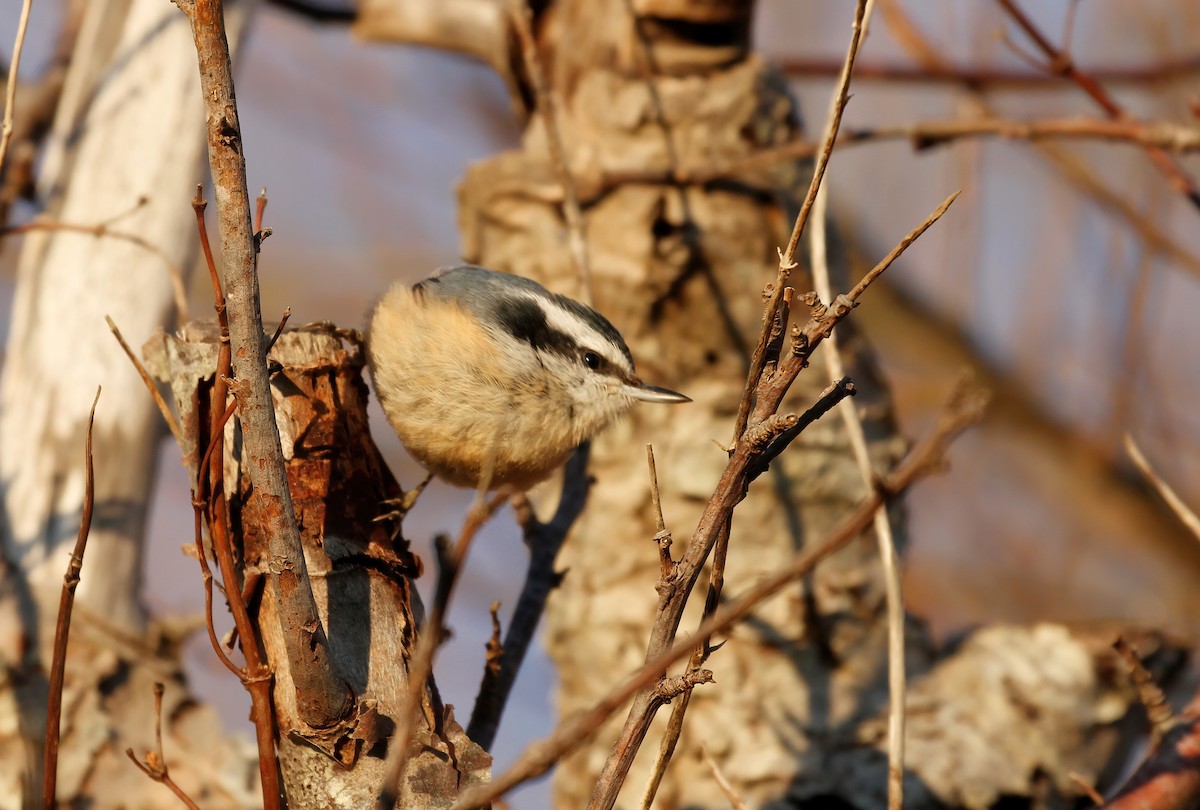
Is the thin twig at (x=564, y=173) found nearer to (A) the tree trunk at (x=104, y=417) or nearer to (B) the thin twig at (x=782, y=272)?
(A) the tree trunk at (x=104, y=417)

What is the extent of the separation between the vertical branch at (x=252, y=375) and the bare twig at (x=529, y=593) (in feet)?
1.91

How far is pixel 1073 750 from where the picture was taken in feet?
8.79

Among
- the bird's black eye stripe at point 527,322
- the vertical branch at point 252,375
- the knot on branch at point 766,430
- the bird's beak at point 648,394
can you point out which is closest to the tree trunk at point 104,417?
the bird's black eye stripe at point 527,322

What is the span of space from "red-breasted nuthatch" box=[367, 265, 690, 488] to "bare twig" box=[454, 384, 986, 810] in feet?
3.02

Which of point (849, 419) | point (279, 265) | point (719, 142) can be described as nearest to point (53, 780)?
point (849, 419)

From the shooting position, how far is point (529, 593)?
2.18 m

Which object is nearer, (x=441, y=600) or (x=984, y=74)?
Result: (x=441, y=600)

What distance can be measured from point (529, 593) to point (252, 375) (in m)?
1.03

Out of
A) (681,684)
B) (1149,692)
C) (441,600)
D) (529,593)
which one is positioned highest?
(529,593)

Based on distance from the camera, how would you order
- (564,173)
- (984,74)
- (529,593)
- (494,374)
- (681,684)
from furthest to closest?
(984,74) → (564,173) → (529,593) → (494,374) → (681,684)

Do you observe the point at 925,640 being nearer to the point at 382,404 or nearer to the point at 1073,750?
the point at 1073,750

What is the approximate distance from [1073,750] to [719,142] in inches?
68.2

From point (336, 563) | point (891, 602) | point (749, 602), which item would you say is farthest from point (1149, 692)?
point (336, 563)

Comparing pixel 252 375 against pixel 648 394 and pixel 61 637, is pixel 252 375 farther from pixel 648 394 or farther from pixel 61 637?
pixel 648 394
